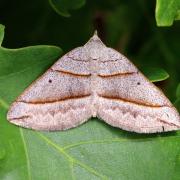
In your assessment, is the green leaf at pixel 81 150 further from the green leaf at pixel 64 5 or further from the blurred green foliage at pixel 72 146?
the green leaf at pixel 64 5

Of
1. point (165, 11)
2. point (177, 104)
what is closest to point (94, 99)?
point (177, 104)

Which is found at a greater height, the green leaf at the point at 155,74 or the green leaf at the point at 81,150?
the green leaf at the point at 155,74

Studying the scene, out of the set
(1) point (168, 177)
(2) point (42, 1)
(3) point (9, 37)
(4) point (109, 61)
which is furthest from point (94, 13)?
(1) point (168, 177)

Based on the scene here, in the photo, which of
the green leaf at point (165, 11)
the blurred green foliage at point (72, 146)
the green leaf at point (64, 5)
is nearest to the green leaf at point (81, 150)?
the blurred green foliage at point (72, 146)

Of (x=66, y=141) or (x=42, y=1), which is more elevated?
(x=42, y=1)

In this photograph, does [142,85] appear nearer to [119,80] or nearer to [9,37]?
[119,80]

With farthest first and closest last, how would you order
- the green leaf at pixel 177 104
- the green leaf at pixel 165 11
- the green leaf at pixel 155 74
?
the green leaf at pixel 177 104, the green leaf at pixel 155 74, the green leaf at pixel 165 11
